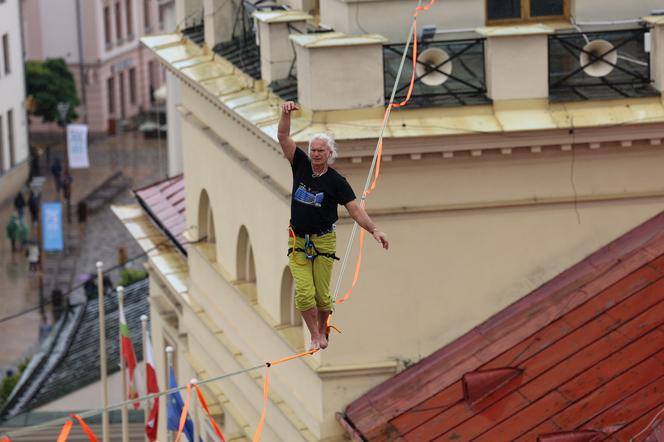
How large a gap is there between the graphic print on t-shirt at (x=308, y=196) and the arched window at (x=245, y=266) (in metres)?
11.8

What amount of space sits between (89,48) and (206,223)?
216 ft

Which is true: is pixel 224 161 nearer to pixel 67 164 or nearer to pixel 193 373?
pixel 193 373

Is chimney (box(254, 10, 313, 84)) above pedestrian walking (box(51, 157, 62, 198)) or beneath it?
above

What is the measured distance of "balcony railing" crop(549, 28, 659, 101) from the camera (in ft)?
96.1

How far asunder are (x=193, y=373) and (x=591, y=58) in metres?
11.9

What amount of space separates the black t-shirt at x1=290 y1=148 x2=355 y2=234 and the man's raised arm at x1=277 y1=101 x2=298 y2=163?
110 mm

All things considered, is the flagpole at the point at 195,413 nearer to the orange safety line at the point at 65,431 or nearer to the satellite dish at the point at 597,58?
the satellite dish at the point at 597,58

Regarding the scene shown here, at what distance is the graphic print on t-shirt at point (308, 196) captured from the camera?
75.3 feet

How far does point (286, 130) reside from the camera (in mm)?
22609

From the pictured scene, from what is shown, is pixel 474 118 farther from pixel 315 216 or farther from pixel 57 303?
pixel 57 303

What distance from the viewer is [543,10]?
102 feet

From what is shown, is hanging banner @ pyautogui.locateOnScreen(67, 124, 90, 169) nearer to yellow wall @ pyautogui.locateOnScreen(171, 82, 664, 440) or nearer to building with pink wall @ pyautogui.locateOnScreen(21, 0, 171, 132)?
building with pink wall @ pyautogui.locateOnScreen(21, 0, 171, 132)

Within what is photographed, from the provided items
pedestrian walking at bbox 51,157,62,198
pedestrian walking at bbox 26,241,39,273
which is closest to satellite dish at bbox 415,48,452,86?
pedestrian walking at bbox 26,241,39,273

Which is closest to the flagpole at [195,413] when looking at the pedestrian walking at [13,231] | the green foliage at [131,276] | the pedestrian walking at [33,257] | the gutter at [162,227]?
the gutter at [162,227]
